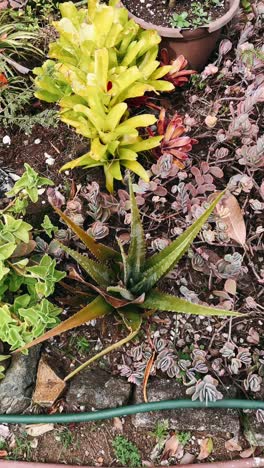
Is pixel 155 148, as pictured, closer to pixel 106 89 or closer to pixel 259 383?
pixel 106 89

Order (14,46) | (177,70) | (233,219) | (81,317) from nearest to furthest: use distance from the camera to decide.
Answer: (81,317)
(233,219)
(177,70)
(14,46)

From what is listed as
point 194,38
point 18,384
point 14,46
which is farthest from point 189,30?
point 18,384

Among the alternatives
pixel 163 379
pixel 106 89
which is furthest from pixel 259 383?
pixel 106 89

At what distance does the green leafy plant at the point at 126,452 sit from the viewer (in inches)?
71.1

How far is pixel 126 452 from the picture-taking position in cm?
181

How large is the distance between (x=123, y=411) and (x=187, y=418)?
0.69 feet

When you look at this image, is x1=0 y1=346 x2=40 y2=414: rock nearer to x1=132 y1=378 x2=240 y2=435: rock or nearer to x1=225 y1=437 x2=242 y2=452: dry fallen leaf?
x1=132 y1=378 x2=240 y2=435: rock

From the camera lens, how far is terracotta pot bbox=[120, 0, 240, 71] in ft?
7.06

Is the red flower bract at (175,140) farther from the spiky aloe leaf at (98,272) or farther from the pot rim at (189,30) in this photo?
the spiky aloe leaf at (98,272)

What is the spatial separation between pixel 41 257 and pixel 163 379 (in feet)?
1.87

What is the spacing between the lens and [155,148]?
208cm

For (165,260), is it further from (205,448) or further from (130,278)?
(205,448)

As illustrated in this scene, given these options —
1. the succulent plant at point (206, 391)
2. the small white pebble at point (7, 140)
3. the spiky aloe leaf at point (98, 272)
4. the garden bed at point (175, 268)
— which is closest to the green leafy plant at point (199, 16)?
the garden bed at point (175, 268)

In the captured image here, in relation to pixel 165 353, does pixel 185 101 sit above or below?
above
